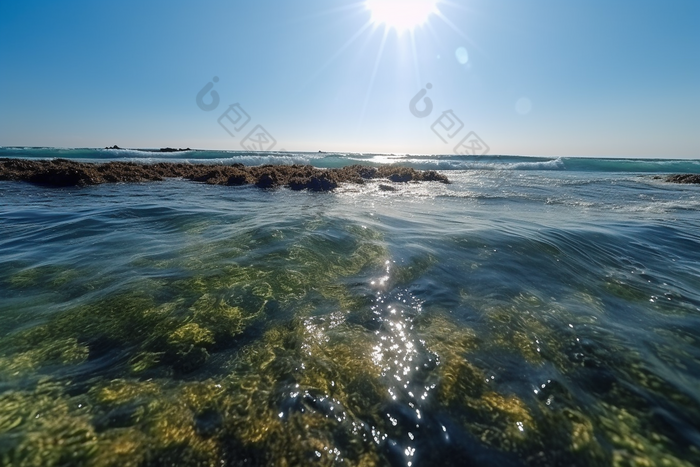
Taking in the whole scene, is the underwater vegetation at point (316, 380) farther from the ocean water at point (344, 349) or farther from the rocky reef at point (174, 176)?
the rocky reef at point (174, 176)

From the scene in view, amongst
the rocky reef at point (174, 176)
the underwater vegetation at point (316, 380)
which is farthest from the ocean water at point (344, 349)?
the rocky reef at point (174, 176)

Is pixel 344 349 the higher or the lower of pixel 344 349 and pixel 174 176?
the higher

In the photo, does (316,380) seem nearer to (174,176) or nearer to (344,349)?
(344,349)

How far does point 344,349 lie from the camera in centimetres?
312

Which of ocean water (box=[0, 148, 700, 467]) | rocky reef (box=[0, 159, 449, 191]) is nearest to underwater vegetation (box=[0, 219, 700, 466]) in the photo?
ocean water (box=[0, 148, 700, 467])

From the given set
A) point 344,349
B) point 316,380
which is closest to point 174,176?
point 344,349

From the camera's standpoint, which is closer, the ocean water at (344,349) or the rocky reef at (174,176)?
the ocean water at (344,349)

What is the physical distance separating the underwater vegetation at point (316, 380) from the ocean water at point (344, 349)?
17 millimetres

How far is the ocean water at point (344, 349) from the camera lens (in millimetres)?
2158

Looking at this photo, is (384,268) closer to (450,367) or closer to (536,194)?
(450,367)

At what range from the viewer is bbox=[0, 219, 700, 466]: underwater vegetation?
6.93ft

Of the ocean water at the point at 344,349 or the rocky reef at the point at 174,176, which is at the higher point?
the ocean water at the point at 344,349

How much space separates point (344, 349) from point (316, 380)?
1.58 feet

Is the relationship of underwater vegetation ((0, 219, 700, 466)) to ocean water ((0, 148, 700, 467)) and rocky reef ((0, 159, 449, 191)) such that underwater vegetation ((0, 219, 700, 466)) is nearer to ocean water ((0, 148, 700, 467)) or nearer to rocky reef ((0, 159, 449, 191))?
ocean water ((0, 148, 700, 467))
